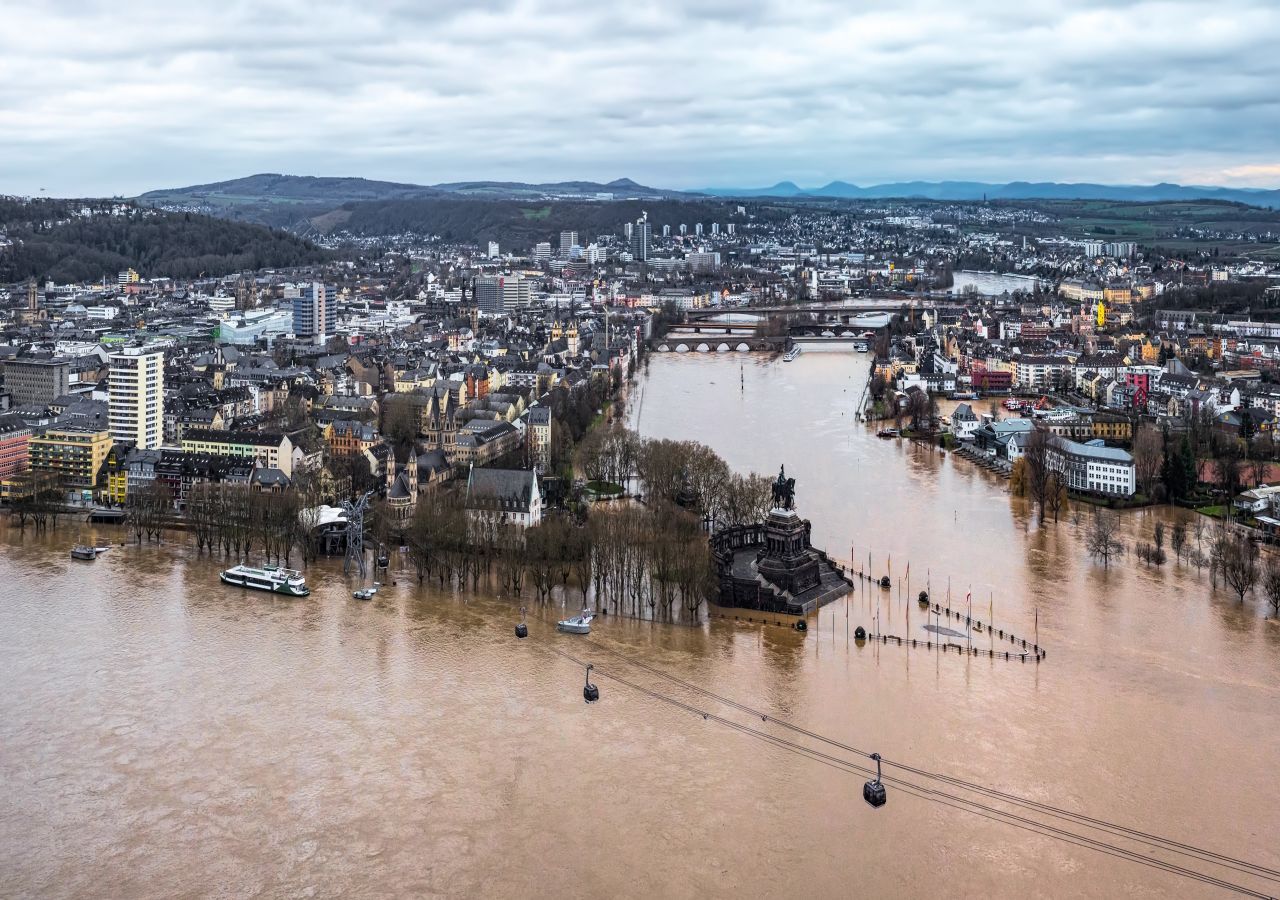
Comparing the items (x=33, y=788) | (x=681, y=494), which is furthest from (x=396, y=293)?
(x=33, y=788)

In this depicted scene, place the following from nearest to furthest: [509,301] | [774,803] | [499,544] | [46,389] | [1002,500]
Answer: [774,803] → [499,544] → [1002,500] → [46,389] → [509,301]

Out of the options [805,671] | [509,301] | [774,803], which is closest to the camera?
[774,803]

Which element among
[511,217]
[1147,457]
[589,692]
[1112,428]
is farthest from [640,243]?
[589,692]

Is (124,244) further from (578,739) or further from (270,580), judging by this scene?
(578,739)

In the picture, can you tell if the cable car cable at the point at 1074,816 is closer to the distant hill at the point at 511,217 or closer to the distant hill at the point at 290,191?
the distant hill at the point at 511,217

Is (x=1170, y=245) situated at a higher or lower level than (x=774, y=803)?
higher

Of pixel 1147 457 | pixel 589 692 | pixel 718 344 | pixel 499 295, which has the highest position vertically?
pixel 499 295

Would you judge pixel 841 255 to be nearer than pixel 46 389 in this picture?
No

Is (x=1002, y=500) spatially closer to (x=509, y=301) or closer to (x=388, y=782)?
(x=388, y=782)
